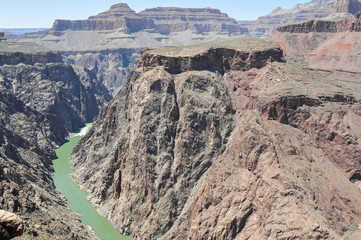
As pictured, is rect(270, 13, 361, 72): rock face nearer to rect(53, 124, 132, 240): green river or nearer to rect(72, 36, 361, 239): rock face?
rect(72, 36, 361, 239): rock face

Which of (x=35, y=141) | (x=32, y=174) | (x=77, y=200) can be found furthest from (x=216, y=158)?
(x=35, y=141)

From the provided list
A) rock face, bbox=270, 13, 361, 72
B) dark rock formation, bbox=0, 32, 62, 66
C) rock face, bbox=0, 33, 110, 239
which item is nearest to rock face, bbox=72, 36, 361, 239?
rock face, bbox=0, 33, 110, 239

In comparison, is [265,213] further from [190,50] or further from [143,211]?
[190,50]

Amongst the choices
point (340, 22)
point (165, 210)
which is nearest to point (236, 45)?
point (165, 210)

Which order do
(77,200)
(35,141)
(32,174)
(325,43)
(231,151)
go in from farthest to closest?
(325,43) < (35,141) < (77,200) < (32,174) < (231,151)

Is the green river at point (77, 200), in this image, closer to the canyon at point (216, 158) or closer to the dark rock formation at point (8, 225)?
the canyon at point (216, 158)

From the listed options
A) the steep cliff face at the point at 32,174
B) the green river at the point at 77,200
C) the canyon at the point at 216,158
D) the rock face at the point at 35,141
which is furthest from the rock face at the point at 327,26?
the steep cliff face at the point at 32,174

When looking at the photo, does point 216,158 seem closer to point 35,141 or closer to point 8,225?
point 8,225
